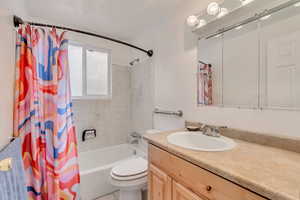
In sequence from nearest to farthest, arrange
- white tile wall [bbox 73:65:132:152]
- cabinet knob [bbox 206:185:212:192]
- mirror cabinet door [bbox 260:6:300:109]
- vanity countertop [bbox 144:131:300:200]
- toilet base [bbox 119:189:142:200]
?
vanity countertop [bbox 144:131:300:200], cabinet knob [bbox 206:185:212:192], mirror cabinet door [bbox 260:6:300:109], toilet base [bbox 119:189:142:200], white tile wall [bbox 73:65:132:152]

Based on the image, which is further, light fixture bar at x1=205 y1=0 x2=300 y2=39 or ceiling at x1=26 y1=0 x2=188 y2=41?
ceiling at x1=26 y1=0 x2=188 y2=41

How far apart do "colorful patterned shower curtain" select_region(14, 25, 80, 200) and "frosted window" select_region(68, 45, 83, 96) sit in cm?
97

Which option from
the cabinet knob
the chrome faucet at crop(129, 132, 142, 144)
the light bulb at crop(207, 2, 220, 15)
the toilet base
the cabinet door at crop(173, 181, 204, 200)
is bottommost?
the toilet base

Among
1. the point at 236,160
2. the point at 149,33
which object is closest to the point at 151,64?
the point at 149,33

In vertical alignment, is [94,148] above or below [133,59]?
below

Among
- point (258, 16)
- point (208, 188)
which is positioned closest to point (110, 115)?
point (208, 188)

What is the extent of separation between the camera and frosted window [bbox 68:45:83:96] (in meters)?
2.24

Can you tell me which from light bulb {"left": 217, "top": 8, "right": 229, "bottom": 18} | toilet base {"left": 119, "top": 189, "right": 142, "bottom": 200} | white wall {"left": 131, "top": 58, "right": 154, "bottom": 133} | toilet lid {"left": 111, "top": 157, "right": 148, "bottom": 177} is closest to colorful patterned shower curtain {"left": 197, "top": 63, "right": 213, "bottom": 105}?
light bulb {"left": 217, "top": 8, "right": 229, "bottom": 18}

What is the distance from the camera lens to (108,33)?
2.48 meters

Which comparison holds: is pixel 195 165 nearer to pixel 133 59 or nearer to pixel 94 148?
pixel 94 148

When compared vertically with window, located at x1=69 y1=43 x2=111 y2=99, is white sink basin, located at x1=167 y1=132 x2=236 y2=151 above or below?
below

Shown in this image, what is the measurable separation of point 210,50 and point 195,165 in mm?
1096

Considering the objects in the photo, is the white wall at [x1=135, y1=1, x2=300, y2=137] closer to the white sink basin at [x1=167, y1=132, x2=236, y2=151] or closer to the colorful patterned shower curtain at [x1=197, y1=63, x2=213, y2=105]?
the colorful patterned shower curtain at [x1=197, y1=63, x2=213, y2=105]

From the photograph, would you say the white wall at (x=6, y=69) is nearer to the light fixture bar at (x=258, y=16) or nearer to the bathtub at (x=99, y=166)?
the bathtub at (x=99, y=166)
